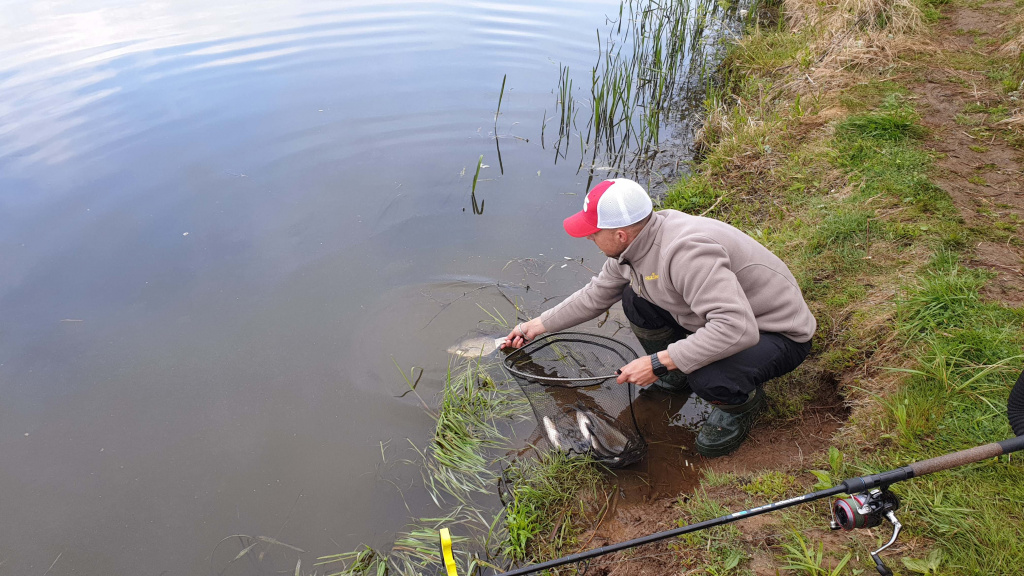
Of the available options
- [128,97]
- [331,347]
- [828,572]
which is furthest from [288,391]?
[128,97]

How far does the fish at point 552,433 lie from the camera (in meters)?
3.08

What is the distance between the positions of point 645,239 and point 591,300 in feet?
1.96

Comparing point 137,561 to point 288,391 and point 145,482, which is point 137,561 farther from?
point 288,391

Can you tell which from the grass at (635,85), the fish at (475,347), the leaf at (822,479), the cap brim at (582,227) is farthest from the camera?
the grass at (635,85)

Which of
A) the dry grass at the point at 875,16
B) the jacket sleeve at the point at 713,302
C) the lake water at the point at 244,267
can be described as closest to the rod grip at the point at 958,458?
the jacket sleeve at the point at 713,302

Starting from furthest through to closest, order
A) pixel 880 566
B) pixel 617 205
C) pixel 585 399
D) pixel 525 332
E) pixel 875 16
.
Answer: pixel 875 16, pixel 525 332, pixel 585 399, pixel 617 205, pixel 880 566

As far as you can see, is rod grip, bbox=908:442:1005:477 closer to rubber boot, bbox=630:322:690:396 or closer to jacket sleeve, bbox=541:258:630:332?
rubber boot, bbox=630:322:690:396

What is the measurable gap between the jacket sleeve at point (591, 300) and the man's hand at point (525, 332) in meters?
0.05

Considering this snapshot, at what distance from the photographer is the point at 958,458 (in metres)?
1.70

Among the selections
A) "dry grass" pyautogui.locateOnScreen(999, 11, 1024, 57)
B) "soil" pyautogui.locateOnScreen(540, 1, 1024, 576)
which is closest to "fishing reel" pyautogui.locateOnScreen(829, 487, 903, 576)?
"soil" pyautogui.locateOnScreen(540, 1, 1024, 576)

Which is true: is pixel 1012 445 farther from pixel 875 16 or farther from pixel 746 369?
pixel 875 16

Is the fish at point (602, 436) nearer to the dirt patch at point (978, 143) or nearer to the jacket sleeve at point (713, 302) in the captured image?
the jacket sleeve at point (713, 302)

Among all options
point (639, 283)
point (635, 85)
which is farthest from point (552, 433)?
point (635, 85)

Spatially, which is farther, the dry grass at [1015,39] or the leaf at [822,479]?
the dry grass at [1015,39]
